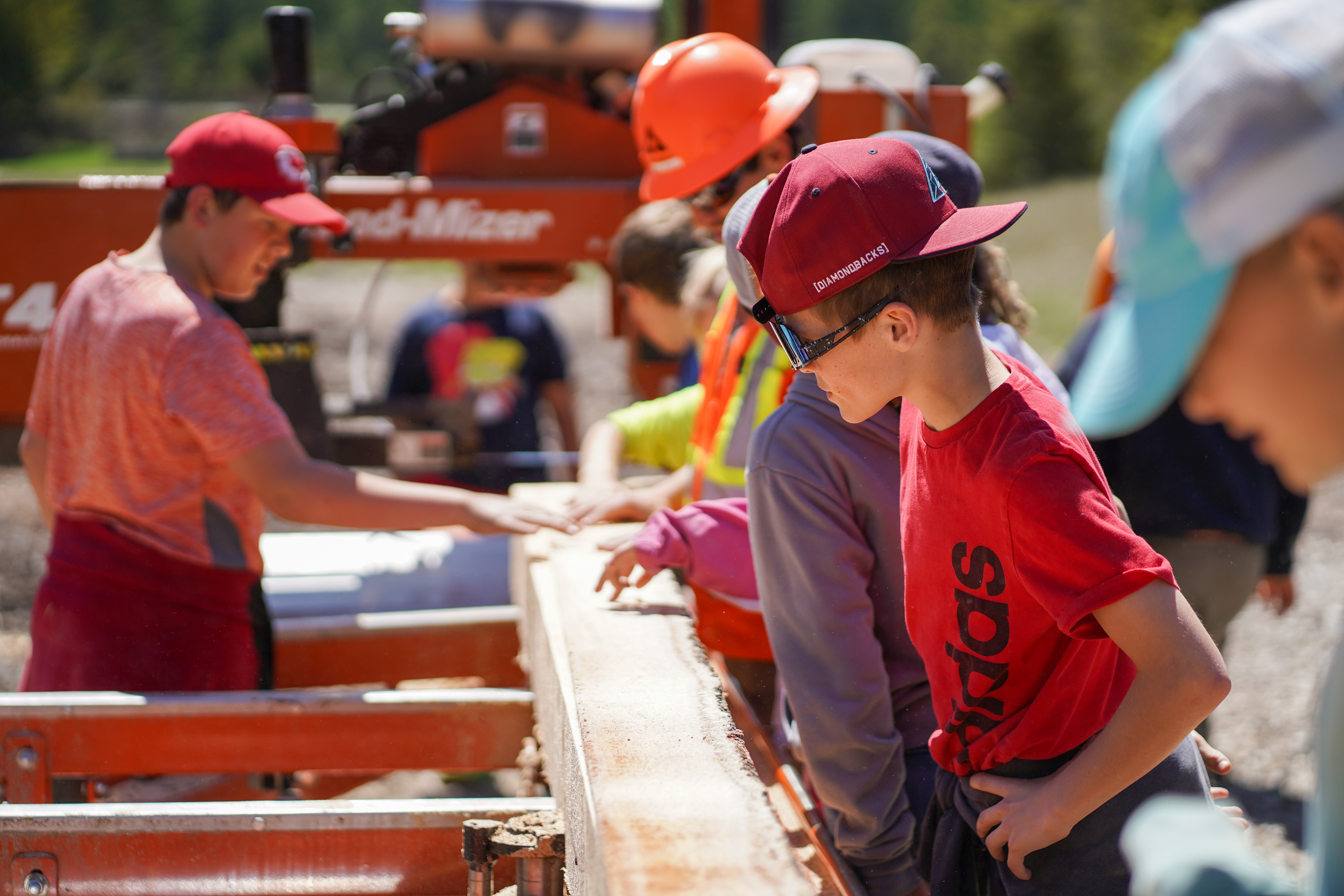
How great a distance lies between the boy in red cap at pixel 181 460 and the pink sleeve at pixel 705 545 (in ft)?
1.64

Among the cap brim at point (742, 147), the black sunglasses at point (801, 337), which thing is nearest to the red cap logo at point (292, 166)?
the cap brim at point (742, 147)

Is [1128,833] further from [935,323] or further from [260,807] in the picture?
[260,807]

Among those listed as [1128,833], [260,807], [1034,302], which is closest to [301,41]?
[260,807]

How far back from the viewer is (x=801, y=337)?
1523 millimetres

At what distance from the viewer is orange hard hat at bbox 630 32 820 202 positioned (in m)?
2.66

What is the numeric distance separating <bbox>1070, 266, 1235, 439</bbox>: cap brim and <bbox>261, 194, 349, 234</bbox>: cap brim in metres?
2.02

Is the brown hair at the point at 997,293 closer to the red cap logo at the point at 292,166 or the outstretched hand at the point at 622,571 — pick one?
the outstretched hand at the point at 622,571

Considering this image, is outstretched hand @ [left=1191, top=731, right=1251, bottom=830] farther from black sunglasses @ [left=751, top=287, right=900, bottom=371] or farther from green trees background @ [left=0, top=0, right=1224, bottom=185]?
green trees background @ [left=0, top=0, right=1224, bottom=185]

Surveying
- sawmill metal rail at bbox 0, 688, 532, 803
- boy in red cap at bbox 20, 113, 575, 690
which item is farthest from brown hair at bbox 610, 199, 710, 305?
sawmill metal rail at bbox 0, 688, 532, 803

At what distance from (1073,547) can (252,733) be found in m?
1.79

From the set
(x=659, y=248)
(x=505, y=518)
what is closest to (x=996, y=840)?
(x=505, y=518)

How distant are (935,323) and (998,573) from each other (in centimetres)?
34

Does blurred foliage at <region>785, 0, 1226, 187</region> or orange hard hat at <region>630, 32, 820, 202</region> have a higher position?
orange hard hat at <region>630, 32, 820, 202</region>

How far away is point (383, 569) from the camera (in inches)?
150
